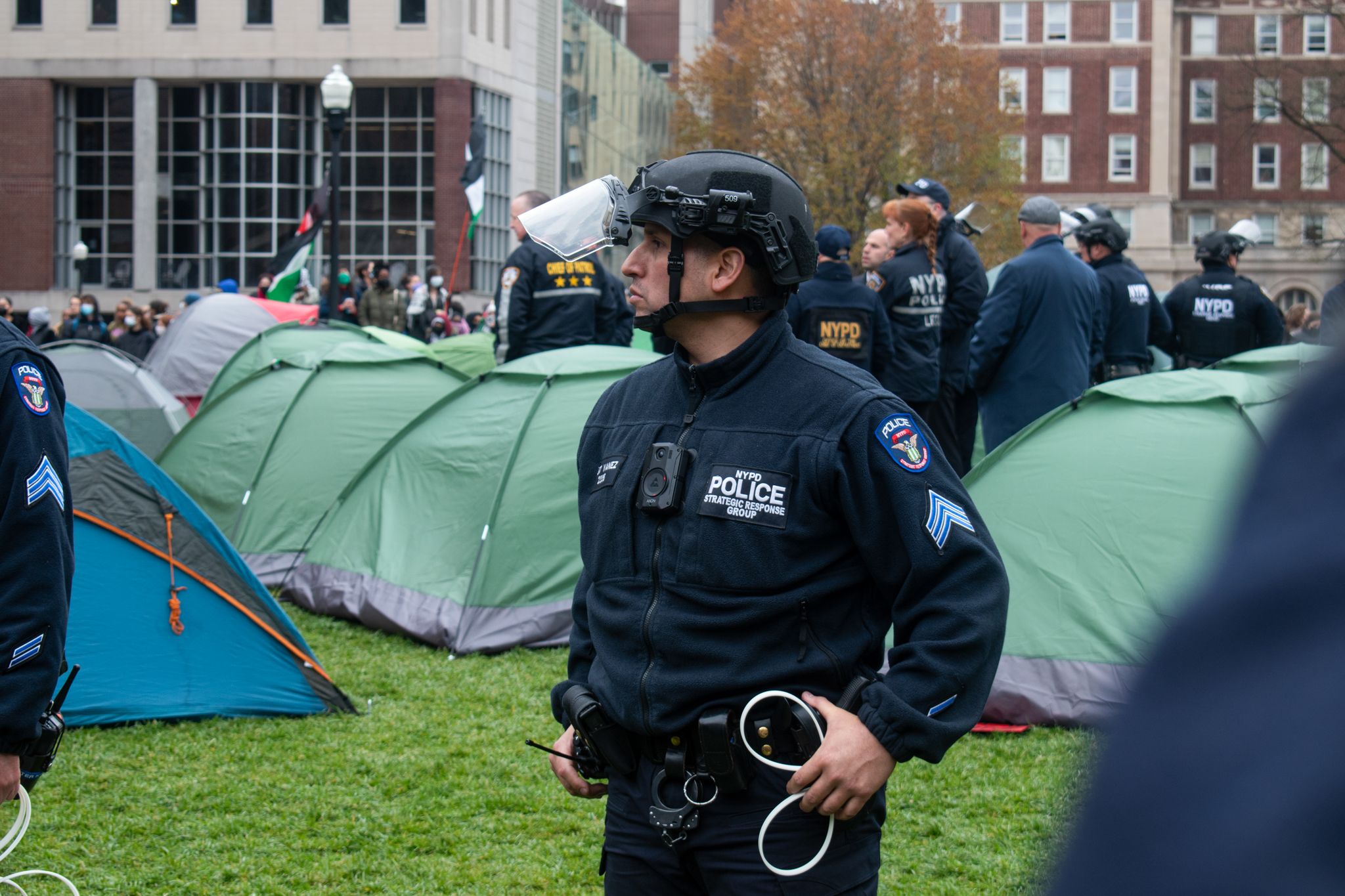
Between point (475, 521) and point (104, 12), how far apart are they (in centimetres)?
3661

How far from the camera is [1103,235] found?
919cm

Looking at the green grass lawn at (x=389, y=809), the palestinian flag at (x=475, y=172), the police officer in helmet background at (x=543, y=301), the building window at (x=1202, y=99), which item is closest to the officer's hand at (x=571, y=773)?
the green grass lawn at (x=389, y=809)

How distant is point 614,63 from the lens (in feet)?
169

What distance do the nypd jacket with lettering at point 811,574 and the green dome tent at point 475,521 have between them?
4.73 m

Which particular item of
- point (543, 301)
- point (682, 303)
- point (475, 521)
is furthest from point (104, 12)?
point (682, 303)

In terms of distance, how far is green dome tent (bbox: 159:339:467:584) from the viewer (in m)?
8.95

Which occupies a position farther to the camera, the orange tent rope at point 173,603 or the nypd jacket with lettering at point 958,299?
the nypd jacket with lettering at point 958,299

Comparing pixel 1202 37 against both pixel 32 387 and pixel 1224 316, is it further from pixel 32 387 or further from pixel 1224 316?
pixel 32 387

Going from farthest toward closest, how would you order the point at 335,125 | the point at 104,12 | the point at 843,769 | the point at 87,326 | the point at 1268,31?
the point at 1268,31
the point at 104,12
the point at 87,326
the point at 335,125
the point at 843,769

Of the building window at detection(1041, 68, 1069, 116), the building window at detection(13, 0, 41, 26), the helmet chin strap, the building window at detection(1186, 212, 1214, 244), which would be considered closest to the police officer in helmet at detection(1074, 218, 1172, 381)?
the helmet chin strap

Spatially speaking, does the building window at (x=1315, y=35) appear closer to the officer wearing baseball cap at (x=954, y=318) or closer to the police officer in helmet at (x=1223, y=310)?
the police officer in helmet at (x=1223, y=310)

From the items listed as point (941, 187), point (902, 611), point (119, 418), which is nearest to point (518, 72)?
point (119, 418)

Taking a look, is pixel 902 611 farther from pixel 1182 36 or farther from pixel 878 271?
pixel 1182 36

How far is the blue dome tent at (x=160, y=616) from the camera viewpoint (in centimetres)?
596
